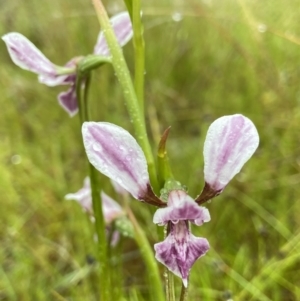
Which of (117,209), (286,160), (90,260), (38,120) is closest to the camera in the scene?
(117,209)

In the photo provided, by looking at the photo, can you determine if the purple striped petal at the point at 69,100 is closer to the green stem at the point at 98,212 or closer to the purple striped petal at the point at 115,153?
the green stem at the point at 98,212

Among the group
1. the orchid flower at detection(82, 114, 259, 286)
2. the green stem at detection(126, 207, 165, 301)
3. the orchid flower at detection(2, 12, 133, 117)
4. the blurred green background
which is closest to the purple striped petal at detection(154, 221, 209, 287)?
the orchid flower at detection(82, 114, 259, 286)

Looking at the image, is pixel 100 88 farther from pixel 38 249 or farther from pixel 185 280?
pixel 185 280

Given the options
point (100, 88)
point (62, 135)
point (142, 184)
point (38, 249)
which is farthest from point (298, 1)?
point (142, 184)

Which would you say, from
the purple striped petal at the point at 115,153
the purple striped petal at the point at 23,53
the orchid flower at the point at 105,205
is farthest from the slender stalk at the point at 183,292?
the purple striped petal at the point at 23,53

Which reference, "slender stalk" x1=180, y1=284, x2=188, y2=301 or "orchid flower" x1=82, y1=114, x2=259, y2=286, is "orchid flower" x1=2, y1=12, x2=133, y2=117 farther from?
"slender stalk" x1=180, y1=284, x2=188, y2=301
